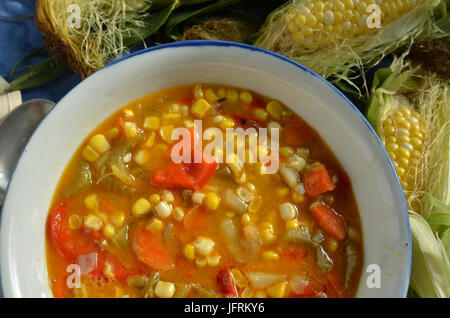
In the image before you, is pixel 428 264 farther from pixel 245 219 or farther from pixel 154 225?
pixel 154 225

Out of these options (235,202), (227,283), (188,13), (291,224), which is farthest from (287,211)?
(188,13)

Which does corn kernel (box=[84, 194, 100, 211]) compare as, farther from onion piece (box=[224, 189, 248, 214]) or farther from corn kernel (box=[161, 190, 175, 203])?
onion piece (box=[224, 189, 248, 214])

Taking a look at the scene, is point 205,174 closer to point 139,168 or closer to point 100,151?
point 139,168

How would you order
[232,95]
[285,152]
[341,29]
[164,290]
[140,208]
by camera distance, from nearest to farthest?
1. [164,290]
2. [140,208]
3. [285,152]
4. [232,95]
5. [341,29]

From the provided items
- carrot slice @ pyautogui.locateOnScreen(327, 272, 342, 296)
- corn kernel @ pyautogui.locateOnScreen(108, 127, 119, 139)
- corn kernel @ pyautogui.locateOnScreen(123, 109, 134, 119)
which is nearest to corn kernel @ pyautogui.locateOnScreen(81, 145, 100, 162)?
corn kernel @ pyautogui.locateOnScreen(108, 127, 119, 139)
